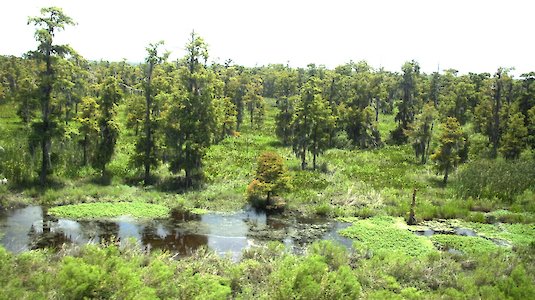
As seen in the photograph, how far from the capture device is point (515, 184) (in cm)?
3697

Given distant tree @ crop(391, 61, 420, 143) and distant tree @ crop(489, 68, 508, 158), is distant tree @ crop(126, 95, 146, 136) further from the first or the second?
distant tree @ crop(489, 68, 508, 158)

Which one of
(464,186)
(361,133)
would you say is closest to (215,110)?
(464,186)

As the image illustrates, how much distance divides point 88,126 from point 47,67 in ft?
26.9

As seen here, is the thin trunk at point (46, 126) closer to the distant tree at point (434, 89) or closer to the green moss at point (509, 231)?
the green moss at point (509, 231)

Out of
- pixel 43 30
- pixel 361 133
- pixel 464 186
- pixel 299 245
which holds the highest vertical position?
pixel 43 30

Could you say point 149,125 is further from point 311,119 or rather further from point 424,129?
point 424,129

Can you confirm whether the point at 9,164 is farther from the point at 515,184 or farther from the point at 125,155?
the point at 515,184

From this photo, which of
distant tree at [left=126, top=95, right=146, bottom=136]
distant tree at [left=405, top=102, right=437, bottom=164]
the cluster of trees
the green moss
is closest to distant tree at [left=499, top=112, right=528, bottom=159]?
the cluster of trees

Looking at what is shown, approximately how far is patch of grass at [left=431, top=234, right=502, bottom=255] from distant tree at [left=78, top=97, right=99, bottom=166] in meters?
29.1

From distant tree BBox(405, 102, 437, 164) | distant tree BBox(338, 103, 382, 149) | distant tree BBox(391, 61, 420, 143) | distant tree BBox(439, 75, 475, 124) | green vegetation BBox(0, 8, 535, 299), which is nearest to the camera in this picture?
green vegetation BBox(0, 8, 535, 299)

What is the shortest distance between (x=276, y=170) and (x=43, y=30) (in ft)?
62.2

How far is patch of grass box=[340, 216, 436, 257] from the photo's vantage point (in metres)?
24.6

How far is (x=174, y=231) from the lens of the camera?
27.0 m

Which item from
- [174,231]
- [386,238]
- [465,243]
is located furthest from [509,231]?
[174,231]
